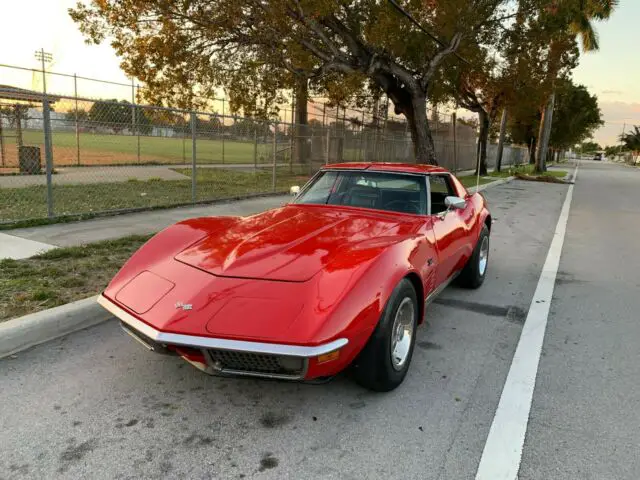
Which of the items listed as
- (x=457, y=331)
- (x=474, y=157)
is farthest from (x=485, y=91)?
(x=457, y=331)

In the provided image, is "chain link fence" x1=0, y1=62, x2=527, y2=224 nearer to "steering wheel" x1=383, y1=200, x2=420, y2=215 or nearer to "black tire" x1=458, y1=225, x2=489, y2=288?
"steering wheel" x1=383, y1=200, x2=420, y2=215

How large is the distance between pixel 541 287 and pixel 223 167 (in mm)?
14494

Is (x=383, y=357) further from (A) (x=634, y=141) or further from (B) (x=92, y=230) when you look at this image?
(A) (x=634, y=141)

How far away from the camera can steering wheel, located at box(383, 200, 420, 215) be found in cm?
425

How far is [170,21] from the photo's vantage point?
14375mm

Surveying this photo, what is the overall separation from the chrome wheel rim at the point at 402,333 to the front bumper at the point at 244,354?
65 cm

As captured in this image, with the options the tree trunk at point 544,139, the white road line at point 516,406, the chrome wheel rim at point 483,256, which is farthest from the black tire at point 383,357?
the tree trunk at point 544,139

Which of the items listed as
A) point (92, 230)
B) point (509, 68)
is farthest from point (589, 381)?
point (509, 68)

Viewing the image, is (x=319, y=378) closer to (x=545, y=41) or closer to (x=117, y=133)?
(x=117, y=133)

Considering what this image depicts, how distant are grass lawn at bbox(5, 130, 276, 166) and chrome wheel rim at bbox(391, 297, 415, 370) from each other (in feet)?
29.4

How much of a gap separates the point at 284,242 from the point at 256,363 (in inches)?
41.6

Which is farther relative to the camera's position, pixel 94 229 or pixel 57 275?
pixel 94 229

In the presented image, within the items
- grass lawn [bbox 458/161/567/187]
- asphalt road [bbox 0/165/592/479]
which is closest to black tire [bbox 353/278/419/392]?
asphalt road [bbox 0/165/592/479]

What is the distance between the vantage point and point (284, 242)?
134 inches
